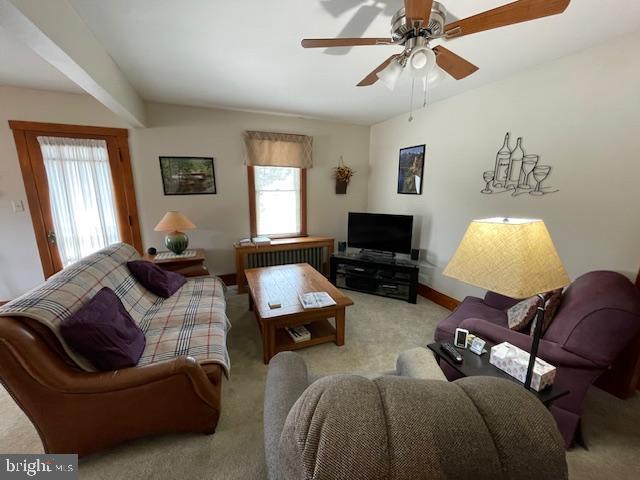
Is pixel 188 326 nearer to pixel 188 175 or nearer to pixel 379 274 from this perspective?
pixel 188 175

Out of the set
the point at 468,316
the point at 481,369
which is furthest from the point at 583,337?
the point at 468,316

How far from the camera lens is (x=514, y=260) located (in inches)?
35.9

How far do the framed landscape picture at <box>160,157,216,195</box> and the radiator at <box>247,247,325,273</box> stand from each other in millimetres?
1078

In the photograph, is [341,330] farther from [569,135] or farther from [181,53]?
[181,53]

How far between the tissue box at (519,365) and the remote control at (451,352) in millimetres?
164

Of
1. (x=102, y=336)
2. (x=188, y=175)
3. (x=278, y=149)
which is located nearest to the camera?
(x=102, y=336)

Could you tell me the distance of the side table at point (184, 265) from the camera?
2.87 meters

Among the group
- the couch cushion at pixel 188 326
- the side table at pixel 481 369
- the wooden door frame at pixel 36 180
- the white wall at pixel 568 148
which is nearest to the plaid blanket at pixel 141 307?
the couch cushion at pixel 188 326

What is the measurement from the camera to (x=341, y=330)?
7.41 ft

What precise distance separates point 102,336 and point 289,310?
1.15 metres

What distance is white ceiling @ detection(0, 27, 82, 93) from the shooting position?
185 cm

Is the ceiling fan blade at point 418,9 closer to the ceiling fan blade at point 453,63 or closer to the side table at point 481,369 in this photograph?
the ceiling fan blade at point 453,63

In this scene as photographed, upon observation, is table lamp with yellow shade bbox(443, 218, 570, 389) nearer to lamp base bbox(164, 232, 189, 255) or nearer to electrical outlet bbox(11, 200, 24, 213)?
lamp base bbox(164, 232, 189, 255)

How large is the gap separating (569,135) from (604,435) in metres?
2.01
